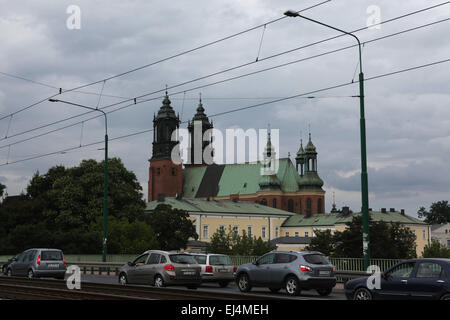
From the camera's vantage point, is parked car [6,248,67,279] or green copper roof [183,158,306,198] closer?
parked car [6,248,67,279]

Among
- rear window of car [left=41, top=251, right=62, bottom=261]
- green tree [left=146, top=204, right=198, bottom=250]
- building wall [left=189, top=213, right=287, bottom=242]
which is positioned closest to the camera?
rear window of car [left=41, top=251, right=62, bottom=261]

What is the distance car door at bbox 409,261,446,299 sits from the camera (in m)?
15.7

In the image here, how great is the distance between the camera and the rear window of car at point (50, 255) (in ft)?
104

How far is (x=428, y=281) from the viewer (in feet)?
52.3

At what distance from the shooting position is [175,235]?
81.5 metres

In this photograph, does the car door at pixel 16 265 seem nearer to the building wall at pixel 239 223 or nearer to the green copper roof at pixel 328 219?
the building wall at pixel 239 223

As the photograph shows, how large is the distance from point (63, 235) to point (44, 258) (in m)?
26.9

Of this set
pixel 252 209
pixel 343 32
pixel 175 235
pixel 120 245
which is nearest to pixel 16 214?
pixel 120 245

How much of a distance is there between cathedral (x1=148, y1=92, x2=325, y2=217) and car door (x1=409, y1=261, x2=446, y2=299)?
13262 centimetres

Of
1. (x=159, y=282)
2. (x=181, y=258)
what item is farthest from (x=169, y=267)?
(x=181, y=258)

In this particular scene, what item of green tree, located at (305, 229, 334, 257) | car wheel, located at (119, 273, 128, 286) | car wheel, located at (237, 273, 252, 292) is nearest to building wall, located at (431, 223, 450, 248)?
green tree, located at (305, 229, 334, 257)

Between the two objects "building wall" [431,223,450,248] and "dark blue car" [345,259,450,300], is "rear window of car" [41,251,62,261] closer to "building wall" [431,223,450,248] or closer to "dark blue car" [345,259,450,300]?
"dark blue car" [345,259,450,300]

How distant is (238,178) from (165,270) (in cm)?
13774
